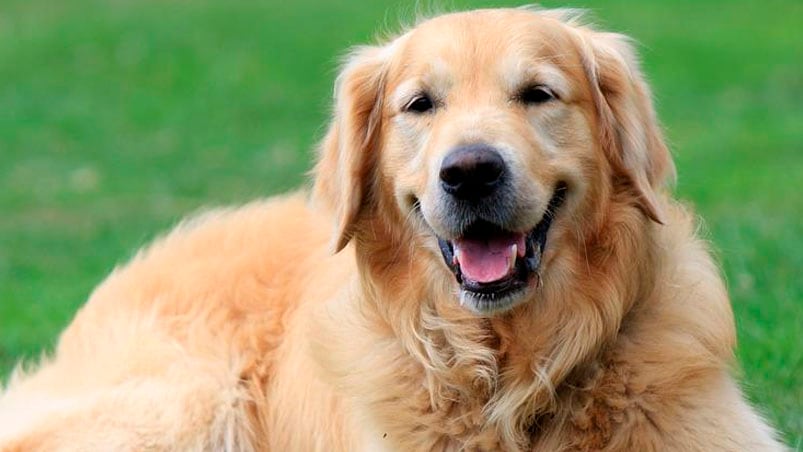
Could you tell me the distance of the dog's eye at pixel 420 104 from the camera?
5442 millimetres

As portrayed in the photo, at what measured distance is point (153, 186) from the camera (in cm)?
1664

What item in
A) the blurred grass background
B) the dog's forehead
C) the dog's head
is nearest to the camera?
the dog's head

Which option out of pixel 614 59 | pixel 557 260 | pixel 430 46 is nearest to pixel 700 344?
pixel 557 260

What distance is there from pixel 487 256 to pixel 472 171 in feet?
1.33

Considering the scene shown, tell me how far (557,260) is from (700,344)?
0.66 m

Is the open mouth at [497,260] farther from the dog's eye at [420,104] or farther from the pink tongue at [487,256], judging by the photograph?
the dog's eye at [420,104]

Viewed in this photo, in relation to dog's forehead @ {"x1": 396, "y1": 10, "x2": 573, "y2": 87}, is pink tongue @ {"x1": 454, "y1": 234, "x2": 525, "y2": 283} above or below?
below

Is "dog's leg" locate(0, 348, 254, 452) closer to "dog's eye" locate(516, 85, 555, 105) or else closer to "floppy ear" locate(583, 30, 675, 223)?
"dog's eye" locate(516, 85, 555, 105)

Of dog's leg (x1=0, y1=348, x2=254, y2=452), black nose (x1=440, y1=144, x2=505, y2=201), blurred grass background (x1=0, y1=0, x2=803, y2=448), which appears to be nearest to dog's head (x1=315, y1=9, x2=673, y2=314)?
black nose (x1=440, y1=144, x2=505, y2=201)

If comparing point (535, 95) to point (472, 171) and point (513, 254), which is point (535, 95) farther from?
point (513, 254)

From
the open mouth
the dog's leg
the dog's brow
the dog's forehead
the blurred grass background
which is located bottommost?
the blurred grass background

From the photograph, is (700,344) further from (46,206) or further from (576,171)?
(46,206)

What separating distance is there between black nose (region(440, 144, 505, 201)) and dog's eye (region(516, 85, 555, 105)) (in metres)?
0.40

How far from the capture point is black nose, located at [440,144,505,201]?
16.3ft
